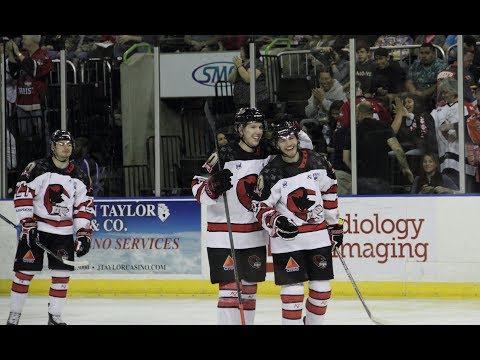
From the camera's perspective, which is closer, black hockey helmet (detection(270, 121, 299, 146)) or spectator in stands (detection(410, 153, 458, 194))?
black hockey helmet (detection(270, 121, 299, 146))

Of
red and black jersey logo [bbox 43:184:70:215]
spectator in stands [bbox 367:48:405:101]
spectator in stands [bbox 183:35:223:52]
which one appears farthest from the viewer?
spectator in stands [bbox 183:35:223:52]

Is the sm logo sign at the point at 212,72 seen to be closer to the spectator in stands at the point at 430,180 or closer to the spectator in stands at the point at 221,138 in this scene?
the spectator in stands at the point at 221,138

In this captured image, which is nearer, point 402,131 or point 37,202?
point 37,202

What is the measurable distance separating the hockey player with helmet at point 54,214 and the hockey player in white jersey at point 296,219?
170 cm

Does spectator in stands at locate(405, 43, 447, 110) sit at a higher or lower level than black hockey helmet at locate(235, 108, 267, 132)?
higher

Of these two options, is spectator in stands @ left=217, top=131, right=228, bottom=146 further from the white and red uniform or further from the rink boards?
the white and red uniform

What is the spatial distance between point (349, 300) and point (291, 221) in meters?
3.02

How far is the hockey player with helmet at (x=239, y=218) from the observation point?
6645 mm

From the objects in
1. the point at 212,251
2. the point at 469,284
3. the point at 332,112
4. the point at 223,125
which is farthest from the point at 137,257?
the point at 212,251

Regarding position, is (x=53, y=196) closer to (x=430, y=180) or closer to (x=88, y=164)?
(x=88, y=164)

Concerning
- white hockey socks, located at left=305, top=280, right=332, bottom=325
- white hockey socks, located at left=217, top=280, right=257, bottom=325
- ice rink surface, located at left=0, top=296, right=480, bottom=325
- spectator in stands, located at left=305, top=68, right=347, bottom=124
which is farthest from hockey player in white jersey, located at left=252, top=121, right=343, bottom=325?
spectator in stands, located at left=305, top=68, right=347, bottom=124

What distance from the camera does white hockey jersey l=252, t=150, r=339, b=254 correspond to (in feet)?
21.4
